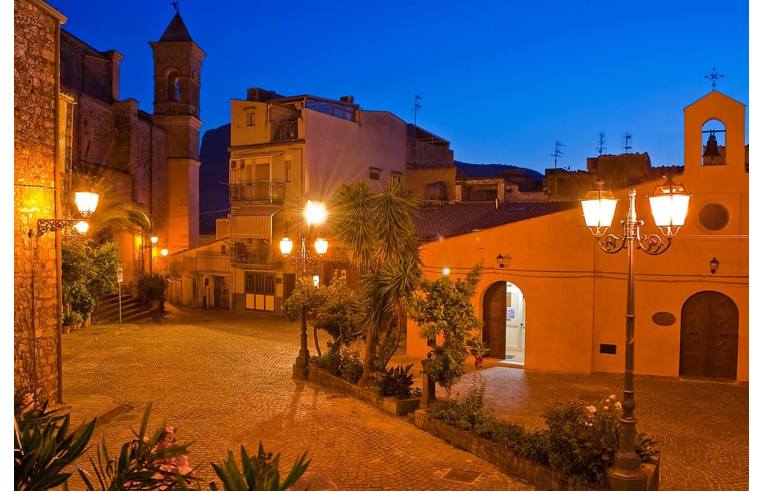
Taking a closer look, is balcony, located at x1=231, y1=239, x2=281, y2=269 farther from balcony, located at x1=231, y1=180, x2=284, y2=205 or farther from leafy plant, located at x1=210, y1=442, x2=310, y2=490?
leafy plant, located at x1=210, y1=442, x2=310, y2=490

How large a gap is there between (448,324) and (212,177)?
100 metres

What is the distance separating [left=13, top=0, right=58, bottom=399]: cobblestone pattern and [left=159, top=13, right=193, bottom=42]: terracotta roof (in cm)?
3385

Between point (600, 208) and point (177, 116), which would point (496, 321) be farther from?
point (177, 116)

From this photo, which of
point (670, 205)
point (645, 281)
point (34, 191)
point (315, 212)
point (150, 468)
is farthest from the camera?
point (645, 281)

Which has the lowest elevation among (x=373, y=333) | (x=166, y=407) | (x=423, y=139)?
(x=166, y=407)

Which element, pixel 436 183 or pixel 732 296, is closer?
pixel 732 296

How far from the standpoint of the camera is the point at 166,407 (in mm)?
13586

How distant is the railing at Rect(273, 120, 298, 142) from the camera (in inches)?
1303

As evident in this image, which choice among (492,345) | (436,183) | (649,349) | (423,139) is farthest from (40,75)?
(423,139)

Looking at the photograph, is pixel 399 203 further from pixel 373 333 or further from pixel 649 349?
pixel 649 349

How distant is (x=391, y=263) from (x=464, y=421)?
3.84m

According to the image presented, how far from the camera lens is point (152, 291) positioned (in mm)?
31953

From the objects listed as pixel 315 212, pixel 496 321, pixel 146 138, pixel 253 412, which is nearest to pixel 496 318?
pixel 496 321

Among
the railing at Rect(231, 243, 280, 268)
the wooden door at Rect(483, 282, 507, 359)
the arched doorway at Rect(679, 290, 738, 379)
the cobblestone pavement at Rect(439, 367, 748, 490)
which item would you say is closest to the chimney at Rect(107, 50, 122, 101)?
the railing at Rect(231, 243, 280, 268)
